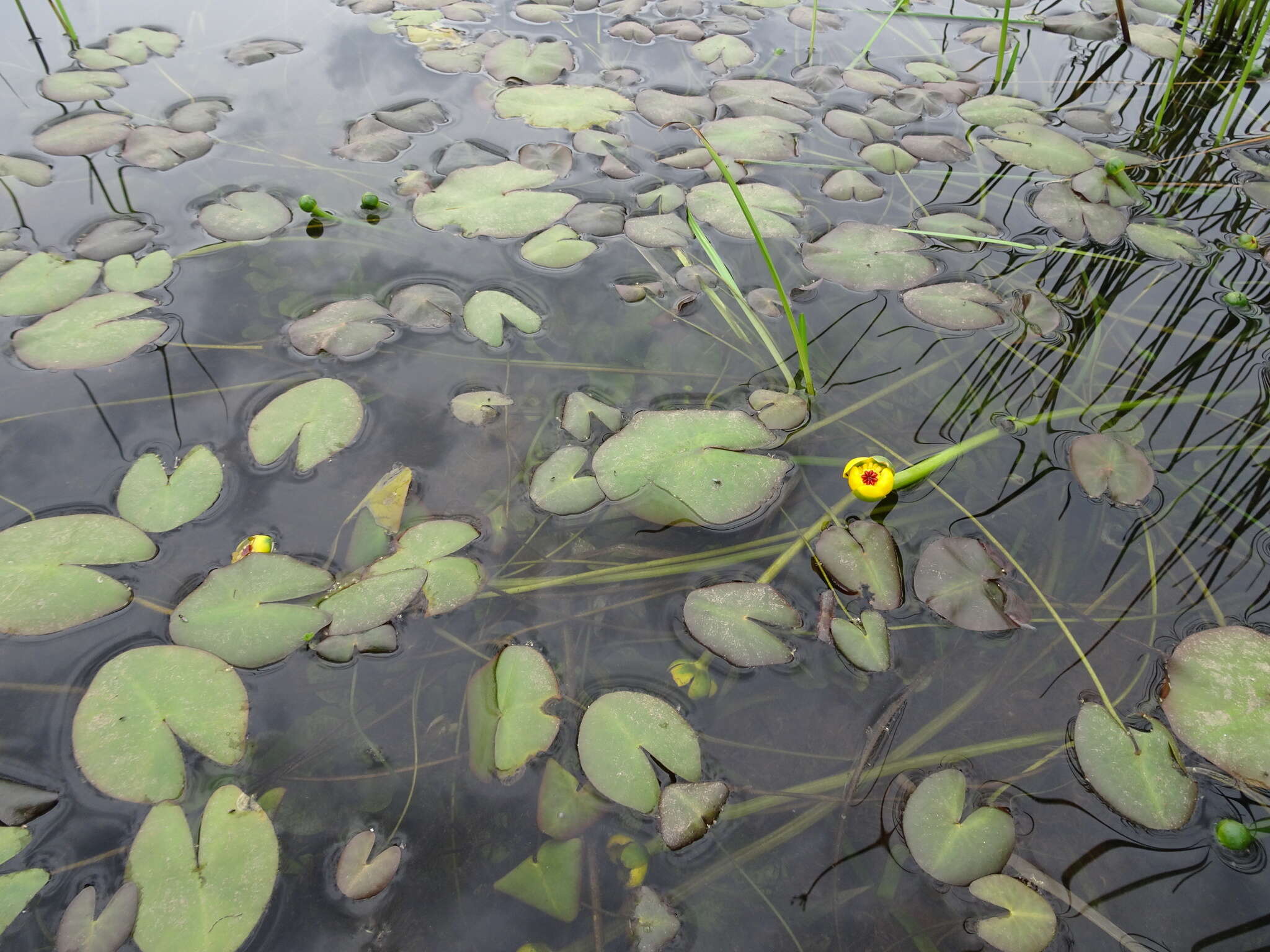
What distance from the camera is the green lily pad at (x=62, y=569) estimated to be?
62.2 inches

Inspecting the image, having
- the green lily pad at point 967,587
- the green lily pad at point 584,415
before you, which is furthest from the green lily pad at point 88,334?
the green lily pad at point 967,587

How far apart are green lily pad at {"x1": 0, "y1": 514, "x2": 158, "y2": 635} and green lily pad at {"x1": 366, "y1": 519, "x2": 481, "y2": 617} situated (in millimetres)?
563

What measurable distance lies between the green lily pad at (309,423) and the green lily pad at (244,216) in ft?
2.61

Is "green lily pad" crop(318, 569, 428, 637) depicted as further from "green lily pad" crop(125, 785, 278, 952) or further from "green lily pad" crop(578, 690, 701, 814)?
"green lily pad" crop(578, 690, 701, 814)

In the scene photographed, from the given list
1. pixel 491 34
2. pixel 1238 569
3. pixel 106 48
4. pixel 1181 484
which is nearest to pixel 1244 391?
pixel 1181 484

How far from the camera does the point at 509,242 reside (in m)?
2.49

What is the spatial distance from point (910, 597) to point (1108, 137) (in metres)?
2.54

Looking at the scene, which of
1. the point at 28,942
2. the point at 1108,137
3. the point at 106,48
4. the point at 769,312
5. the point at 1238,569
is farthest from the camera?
the point at 106,48

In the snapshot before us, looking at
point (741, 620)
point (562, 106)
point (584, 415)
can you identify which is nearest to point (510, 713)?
point (741, 620)

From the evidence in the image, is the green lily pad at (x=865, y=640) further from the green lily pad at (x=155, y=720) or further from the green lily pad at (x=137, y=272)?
the green lily pad at (x=137, y=272)

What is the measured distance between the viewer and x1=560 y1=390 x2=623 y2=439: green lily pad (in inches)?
77.2

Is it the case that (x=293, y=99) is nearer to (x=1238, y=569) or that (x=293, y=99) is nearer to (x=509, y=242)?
(x=509, y=242)

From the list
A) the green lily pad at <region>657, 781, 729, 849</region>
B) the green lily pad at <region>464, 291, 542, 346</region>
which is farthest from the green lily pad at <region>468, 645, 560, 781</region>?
the green lily pad at <region>464, 291, 542, 346</region>

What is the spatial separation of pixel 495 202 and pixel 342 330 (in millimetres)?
763
